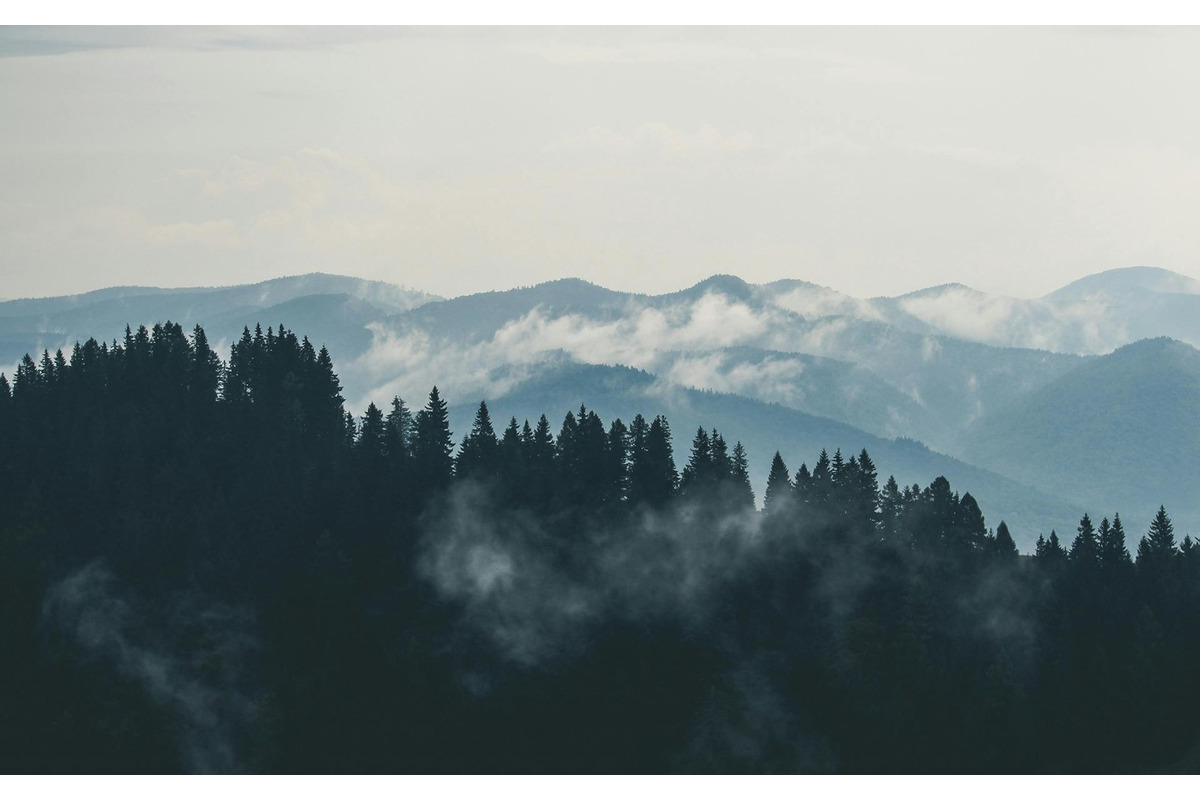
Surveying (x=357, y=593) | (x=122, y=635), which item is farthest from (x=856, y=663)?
(x=122, y=635)

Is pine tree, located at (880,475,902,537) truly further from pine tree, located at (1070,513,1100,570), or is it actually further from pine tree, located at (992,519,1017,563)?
pine tree, located at (1070,513,1100,570)

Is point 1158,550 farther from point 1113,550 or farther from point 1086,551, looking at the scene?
point 1086,551

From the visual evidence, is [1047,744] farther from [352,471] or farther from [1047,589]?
[352,471]

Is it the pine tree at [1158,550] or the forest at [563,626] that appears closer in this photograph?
the forest at [563,626]

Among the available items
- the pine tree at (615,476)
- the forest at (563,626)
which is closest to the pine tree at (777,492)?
the forest at (563,626)

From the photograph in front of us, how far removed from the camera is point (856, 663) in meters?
176

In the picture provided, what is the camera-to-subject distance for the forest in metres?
170

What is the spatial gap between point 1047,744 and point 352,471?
287ft

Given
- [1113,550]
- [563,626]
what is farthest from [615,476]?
→ [1113,550]

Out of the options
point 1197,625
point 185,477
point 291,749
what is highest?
point 185,477

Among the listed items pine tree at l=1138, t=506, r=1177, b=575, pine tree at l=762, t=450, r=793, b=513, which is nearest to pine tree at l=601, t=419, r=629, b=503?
pine tree at l=762, t=450, r=793, b=513

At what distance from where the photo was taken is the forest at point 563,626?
16975 cm

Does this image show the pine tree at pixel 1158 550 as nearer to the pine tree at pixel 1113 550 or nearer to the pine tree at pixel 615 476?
the pine tree at pixel 1113 550

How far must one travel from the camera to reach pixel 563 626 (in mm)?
184500
